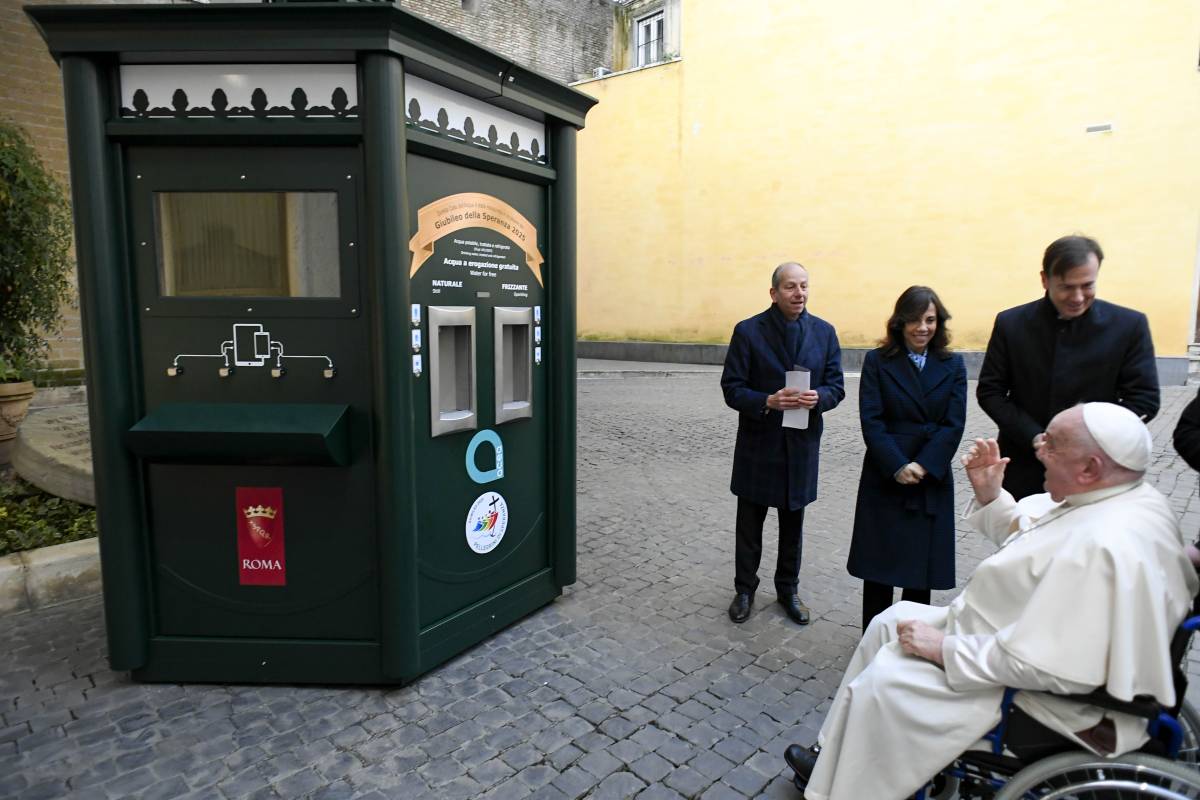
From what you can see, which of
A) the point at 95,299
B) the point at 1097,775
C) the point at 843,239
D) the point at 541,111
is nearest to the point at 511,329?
the point at 541,111

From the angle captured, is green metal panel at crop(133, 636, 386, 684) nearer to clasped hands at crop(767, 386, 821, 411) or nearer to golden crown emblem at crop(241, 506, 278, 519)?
golden crown emblem at crop(241, 506, 278, 519)

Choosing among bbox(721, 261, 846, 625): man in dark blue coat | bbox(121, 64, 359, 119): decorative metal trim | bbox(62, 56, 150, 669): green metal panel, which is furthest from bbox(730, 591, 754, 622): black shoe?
bbox(121, 64, 359, 119): decorative metal trim

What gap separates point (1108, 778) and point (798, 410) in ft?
7.03

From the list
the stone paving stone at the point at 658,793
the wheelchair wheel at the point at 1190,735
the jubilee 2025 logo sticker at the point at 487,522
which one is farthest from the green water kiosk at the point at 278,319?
the wheelchair wheel at the point at 1190,735

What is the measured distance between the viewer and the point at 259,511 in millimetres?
3268

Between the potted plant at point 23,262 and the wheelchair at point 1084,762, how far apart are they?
6074 mm

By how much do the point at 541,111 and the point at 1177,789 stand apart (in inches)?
134

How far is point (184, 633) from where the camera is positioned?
11.0 feet

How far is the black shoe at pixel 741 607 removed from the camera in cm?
408

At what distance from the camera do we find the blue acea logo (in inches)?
143

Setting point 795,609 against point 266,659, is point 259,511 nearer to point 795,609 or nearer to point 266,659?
point 266,659

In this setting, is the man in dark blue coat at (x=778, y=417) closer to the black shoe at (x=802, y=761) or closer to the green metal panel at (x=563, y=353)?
the green metal panel at (x=563, y=353)

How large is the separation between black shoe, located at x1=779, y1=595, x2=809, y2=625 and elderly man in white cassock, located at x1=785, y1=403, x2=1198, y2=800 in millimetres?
1727

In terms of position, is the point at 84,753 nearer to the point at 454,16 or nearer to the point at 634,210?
the point at 634,210
